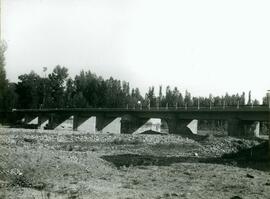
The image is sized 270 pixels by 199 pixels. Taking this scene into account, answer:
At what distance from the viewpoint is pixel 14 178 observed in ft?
56.1

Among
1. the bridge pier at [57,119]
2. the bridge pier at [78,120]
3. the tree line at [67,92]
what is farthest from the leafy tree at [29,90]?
the bridge pier at [78,120]

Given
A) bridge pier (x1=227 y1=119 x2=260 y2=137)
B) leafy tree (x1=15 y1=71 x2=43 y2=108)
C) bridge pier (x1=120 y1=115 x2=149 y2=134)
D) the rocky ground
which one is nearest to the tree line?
leafy tree (x1=15 y1=71 x2=43 y2=108)

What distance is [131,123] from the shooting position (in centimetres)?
7981

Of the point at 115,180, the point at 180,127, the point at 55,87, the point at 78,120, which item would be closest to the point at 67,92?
the point at 55,87

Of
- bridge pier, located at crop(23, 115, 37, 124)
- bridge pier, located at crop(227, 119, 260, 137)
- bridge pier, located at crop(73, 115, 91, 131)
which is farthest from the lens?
bridge pier, located at crop(23, 115, 37, 124)

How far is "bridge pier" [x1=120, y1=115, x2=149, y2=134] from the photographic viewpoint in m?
78.2

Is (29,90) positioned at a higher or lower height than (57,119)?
higher

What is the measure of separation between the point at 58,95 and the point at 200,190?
10782 centimetres

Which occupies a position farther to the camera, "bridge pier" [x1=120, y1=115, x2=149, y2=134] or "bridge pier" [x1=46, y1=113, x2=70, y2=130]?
"bridge pier" [x1=46, y1=113, x2=70, y2=130]

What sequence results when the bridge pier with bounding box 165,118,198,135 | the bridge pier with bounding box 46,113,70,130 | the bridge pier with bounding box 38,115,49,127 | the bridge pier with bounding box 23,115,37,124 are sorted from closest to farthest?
1. the bridge pier with bounding box 165,118,198,135
2. the bridge pier with bounding box 46,113,70,130
3. the bridge pier with bounding box 38,115,49,127
4. the bridge pier with bounding box 23,115,37,124

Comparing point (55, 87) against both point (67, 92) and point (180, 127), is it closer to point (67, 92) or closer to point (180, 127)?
point (67, 92)

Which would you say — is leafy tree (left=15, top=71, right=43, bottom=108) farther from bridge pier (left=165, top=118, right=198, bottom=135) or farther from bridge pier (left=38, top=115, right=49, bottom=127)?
bridge pier (left=165, top=118, right=198, bottom=135)

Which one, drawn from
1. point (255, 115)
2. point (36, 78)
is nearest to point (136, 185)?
point (255, 115)

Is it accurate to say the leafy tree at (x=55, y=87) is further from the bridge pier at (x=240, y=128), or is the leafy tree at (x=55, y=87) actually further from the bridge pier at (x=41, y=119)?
the bridge pier at (x=240, y=128)
